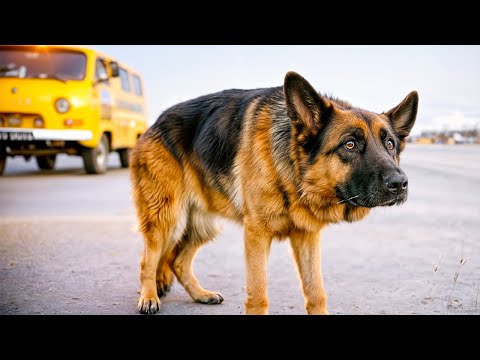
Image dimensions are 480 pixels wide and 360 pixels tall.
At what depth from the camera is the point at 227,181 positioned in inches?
154

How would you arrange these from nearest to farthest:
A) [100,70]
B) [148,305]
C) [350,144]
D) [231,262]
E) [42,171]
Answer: [350,144] → [148,305] → [231,262] → [100,70] → [42,171]

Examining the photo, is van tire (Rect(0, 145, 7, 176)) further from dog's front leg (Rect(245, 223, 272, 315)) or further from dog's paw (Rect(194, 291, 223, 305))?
dog's front leg (Rect(245, 223, 272, 315))

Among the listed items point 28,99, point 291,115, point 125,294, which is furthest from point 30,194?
point 291,115

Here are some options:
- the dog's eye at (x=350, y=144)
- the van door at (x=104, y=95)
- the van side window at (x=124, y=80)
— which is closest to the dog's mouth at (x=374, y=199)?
the dog's eye at (x=350, y=144)

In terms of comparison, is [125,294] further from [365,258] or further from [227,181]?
[365,258]

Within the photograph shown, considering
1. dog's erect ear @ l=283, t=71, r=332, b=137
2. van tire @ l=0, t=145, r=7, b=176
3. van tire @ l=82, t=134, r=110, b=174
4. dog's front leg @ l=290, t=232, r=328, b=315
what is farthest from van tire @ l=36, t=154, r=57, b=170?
dog's erect ear @ l=283, t=71, r=332, b=137

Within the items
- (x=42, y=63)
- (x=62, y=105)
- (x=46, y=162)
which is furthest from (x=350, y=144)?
(x=46, y=162)

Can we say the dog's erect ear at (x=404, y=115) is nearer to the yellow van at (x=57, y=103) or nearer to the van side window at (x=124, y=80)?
the yellow van at (x=57, y=103)

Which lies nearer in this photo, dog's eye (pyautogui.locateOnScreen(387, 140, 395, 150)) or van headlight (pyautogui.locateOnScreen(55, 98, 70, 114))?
dog's eye (pyautogui.locateOnScreen(387, 140, 395, 150))

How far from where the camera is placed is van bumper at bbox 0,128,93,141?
10797mm

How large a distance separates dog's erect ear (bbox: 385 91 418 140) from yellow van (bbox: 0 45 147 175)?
342 inches

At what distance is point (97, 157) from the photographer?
1339 cm

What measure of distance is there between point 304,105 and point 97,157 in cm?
1075

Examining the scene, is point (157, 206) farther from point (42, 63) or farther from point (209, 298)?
point (42, 63)
